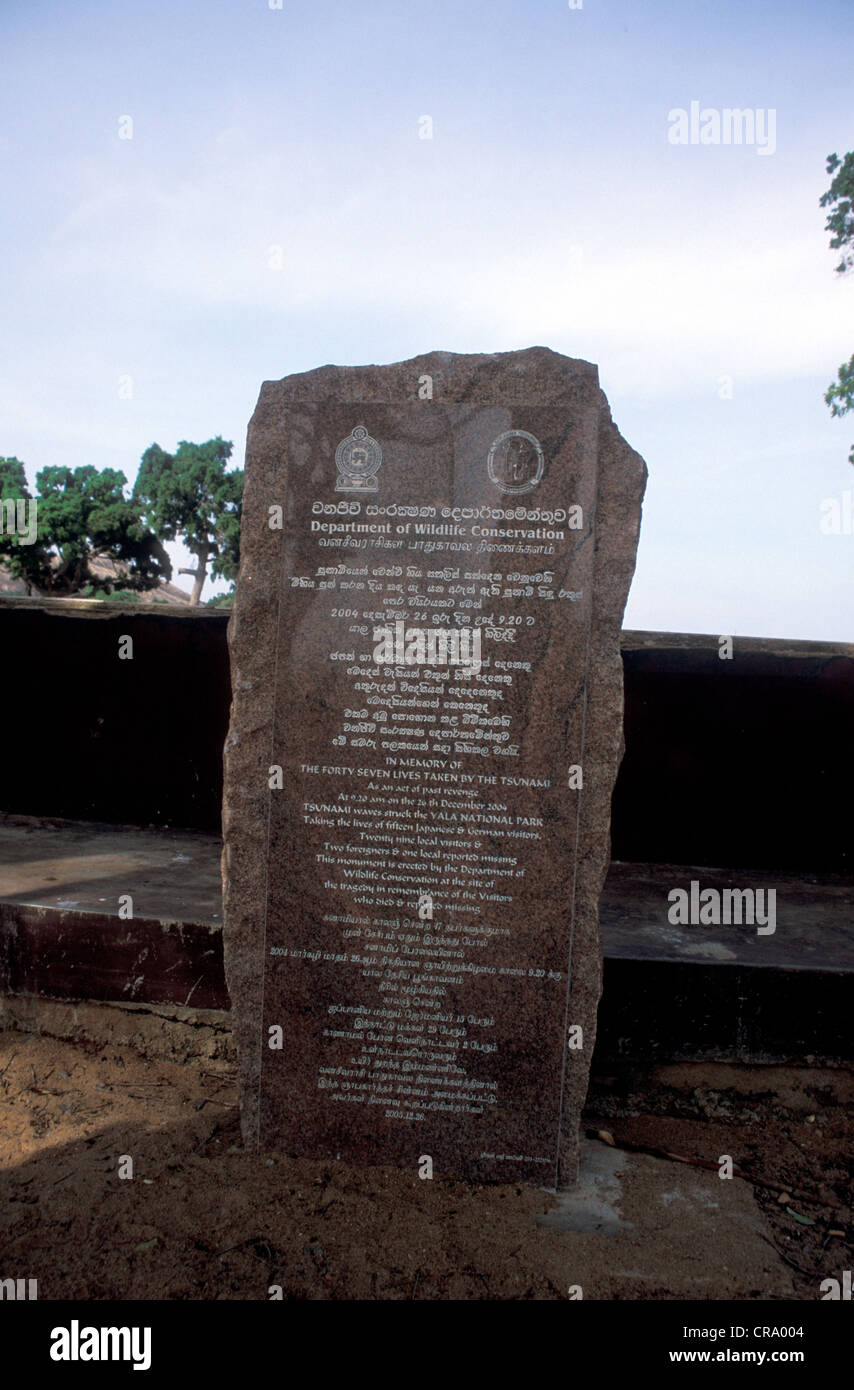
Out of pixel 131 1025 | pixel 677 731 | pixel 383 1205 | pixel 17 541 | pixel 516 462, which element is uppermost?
pixel 17 541

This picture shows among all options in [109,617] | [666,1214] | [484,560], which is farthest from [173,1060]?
[109,617]

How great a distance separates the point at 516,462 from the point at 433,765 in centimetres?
86

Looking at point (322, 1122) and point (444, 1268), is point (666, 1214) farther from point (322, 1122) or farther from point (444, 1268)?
point (322, 1122)

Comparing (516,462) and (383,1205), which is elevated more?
(516,462)

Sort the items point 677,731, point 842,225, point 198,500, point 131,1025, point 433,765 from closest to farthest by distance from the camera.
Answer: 1. point 433,765
2. point 131,1025
3. point 677,731
4. point 842,225
5. point 198,500

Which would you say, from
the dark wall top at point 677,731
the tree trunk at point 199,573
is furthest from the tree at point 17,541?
the dark wall top at point 677,731

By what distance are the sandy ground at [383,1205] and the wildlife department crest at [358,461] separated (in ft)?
6.22

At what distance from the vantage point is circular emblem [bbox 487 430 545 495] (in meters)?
2.47

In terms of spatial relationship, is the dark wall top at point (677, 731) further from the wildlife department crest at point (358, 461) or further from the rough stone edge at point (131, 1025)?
the wildlife department crest at point (358, 461)

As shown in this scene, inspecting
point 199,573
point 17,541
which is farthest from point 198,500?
point 17,541

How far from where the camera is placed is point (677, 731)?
4.35 metres

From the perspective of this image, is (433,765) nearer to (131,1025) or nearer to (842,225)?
(131,1025)

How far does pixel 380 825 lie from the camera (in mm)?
2492

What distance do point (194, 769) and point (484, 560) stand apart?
2.78m
